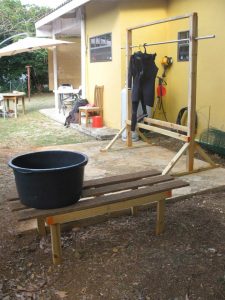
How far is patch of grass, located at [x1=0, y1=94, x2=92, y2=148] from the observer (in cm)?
711

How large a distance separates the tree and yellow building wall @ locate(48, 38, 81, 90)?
654 centimetres

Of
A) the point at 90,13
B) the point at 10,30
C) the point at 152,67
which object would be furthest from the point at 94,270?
the point at 10,30

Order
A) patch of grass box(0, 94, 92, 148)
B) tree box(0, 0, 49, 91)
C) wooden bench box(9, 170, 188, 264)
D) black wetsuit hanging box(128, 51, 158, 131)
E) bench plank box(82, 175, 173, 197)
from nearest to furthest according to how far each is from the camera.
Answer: wooden bench box(9, 170, 188, 264)
bench plank box(82, 175, 173, 197)
black wetsuit hanging box(128, 51, 158, 131)
patch of grass box(0, 94, 92, 148)
tree box(0, 0, 49, 91)

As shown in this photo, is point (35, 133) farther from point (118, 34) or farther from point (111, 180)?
point (111, 180)

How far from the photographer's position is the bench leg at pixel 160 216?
3.07m

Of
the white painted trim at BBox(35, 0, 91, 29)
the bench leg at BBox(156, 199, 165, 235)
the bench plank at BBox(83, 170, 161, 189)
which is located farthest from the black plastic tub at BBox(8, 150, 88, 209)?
the white painted trim at BBox(35, 0, 91, 29)

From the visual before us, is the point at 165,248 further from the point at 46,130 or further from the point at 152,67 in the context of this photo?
the point at 46,130

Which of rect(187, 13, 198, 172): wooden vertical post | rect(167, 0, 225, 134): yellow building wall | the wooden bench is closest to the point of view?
the wooden bench

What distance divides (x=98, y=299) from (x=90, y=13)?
7.51m

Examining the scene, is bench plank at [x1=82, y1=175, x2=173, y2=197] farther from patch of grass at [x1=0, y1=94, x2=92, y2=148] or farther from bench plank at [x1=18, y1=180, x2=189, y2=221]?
patch of grass at [x1=0, y1=94, x2=92, y2=148]

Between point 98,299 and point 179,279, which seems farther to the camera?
point 179,279

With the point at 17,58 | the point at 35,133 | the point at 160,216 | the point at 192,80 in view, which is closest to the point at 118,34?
the point at 35,133

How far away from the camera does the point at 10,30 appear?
65.2 ft

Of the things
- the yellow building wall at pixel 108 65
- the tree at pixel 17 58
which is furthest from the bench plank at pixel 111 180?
the tree at pixel 17 58
